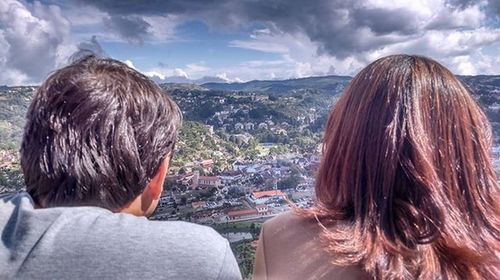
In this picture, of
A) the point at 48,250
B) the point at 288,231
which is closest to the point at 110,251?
the point at 48,250

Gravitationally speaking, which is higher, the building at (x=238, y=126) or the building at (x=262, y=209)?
the building at (x=262, y=209)

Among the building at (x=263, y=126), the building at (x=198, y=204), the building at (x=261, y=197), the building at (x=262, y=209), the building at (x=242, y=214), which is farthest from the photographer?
the building at (x=263, y=126)

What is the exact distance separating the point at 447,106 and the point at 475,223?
0.28m

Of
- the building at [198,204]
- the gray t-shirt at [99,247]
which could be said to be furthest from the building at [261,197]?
the gray t-shirt at [99,247]

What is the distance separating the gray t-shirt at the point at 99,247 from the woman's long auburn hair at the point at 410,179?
317 millimetres

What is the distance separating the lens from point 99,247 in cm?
79

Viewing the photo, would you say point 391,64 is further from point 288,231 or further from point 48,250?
point 48,250

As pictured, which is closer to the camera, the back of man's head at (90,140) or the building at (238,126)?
the back of man's head at (90,140)

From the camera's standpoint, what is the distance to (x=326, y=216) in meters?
1.10

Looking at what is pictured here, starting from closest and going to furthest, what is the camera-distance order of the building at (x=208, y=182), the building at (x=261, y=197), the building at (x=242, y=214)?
the building at (x=261, y=197) → the building at (x=242, y=214) → the building at (x=208, y=182)

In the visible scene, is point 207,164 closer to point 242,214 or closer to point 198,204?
point 198,204

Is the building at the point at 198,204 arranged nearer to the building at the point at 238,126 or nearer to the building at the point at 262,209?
the building at the point at 262,209

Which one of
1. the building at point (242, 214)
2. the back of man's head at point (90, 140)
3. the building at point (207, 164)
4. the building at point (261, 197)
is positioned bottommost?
the building at point (207, 164)

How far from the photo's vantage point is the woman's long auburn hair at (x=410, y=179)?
3.29ft
